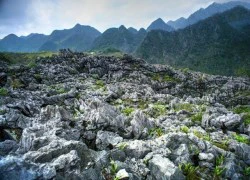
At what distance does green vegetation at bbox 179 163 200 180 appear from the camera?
58.8 feet

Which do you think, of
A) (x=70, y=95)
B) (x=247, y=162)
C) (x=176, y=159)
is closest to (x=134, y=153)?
(x=176, y=159)

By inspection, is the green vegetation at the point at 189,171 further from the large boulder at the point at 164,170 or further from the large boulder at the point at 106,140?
the large boulder at the point at 106,140

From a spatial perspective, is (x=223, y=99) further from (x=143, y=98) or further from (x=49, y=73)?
(x=49, y=73)

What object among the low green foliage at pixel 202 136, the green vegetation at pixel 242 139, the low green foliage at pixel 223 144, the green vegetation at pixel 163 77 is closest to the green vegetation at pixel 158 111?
the low green foliage at pixel 202 136

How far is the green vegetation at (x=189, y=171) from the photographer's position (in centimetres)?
1792

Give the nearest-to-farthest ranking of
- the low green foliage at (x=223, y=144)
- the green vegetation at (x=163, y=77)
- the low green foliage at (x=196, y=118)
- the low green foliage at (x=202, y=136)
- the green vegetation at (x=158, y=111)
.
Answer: the low green foliage at (x=223, y=144)
the low green foliage at (x=202, y=136)
the low green foliage at (x=196, y=118)
the green vegetation at (x=158, y=111)
the green vegetation at (x=163, y=77)

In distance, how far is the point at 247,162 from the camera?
21.3 m

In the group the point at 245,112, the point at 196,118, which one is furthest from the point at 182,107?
the point at 245,112

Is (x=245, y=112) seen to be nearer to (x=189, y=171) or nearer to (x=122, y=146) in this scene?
(x=189, y=171)

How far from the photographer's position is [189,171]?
59.5 feet

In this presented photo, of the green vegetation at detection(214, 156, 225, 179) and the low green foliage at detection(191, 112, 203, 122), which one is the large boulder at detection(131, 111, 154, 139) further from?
the low green foliage at detection(191, 112, 203, 122)

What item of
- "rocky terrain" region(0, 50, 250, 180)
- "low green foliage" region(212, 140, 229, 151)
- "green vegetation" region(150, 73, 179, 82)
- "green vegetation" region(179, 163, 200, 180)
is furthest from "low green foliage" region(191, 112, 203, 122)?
"green vegetation" region(150, 73, 179, 82)

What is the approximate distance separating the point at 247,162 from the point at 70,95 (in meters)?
33.2

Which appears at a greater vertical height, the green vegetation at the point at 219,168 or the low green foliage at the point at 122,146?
the low green foliage at the point at 122,146
